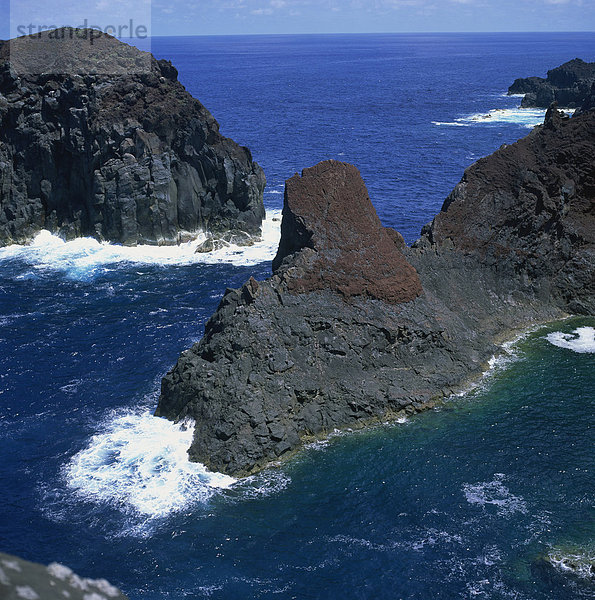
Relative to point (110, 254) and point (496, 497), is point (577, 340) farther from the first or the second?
point (110, 254)

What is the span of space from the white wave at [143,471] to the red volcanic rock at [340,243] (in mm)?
12783

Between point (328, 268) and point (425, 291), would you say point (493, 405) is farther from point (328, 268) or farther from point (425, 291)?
point (328, 268)

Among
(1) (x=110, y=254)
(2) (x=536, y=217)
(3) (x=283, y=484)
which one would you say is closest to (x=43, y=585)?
(3) (x=283, y=484)

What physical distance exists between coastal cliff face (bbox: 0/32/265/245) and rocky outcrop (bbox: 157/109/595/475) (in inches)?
1071

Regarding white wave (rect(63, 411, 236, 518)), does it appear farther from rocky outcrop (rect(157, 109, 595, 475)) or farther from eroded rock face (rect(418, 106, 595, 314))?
eroded rock face (rect(418, 106, 595, 314))

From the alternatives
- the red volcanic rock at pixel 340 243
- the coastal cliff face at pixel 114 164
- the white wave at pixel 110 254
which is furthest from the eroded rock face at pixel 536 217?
the coastal cliff face at pixel 114 164

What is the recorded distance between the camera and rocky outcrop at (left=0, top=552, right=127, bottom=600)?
7836 millimetres

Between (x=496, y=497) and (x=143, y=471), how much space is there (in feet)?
60.5

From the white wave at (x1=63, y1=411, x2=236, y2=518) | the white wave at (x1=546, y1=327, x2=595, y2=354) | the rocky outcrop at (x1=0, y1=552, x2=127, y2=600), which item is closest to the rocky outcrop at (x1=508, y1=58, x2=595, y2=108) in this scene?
the white wave at (x1=546, y1=327, x2=595, y2=354)

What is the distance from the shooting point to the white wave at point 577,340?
169ft

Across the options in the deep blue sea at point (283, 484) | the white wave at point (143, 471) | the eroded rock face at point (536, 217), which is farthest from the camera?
the eroded rock face at point (536, 217)

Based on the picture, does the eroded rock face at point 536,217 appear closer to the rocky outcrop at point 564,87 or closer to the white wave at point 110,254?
the white wave at point 110,254

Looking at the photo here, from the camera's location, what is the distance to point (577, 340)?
52.8 meters

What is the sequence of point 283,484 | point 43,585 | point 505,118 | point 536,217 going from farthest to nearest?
point 505,118 → point 536,217 → point 283,484 → point 43,585
